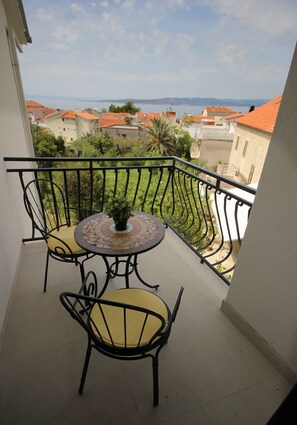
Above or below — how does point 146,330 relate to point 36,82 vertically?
below

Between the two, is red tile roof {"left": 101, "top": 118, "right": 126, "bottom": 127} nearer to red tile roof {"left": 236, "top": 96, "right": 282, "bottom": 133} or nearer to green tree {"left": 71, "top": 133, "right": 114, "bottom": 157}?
green tree {"left": 71, "top": 133, "right": 114, "bottom": 157}

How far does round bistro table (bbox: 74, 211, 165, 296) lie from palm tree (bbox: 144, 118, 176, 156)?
21.6m

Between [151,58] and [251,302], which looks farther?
[151,58]

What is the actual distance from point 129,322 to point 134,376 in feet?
1.44

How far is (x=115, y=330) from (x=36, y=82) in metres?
42.0

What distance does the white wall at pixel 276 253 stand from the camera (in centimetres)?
116

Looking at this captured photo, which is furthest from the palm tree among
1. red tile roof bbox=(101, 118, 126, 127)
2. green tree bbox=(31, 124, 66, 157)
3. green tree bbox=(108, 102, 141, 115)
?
green tree bbox=(108, 102, 141, 115)

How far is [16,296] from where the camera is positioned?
5.99 ft

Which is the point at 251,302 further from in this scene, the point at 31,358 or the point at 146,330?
the point at 31,358

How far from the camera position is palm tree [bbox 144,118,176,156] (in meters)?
22.1

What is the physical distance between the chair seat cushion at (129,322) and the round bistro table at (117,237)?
262 mm

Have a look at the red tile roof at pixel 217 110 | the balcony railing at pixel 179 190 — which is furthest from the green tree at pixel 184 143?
the red tile roof at pixel 217 110

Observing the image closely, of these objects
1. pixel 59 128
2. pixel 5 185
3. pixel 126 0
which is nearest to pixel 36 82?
pixel 59 128

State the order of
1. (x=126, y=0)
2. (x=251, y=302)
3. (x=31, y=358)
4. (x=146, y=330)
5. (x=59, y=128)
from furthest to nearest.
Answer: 1. (x=59, y=128)
2. (x=126, y=0)
3. (x=251, y=302)
4. (x=31, y=358)
5. (x=146, y=330)
